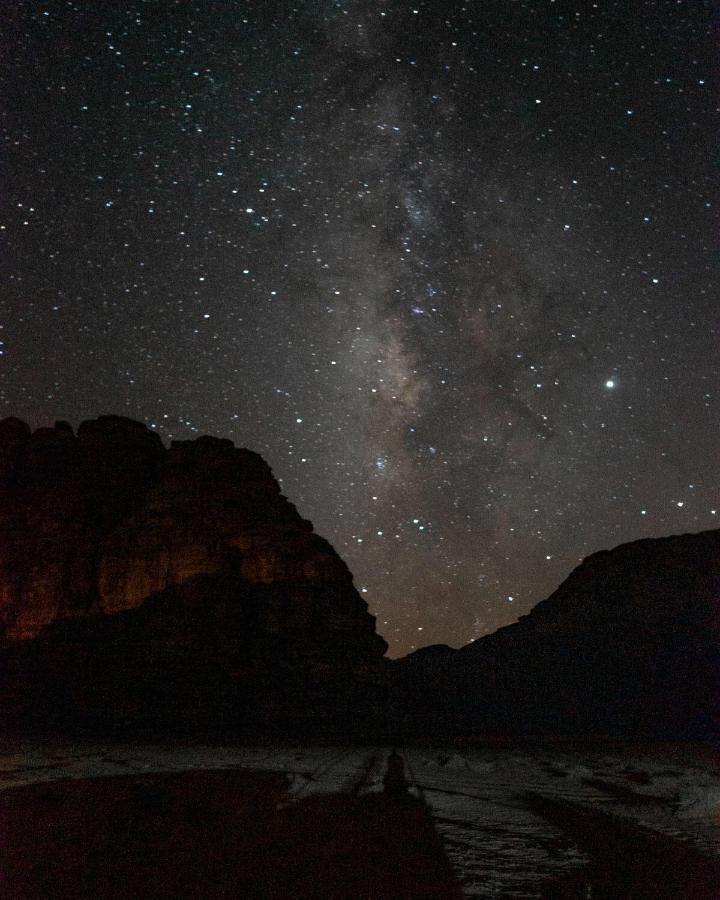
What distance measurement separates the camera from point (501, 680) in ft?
392

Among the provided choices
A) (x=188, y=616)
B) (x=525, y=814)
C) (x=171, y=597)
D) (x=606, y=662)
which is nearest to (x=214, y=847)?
(x=525, y=814)

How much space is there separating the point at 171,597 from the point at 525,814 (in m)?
59.8

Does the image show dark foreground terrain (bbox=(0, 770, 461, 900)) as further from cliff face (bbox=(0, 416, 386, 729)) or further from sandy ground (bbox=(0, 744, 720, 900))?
cliff face (bbox=(0, 416, 386, 729))

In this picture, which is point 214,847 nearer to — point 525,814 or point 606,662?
point 525,814

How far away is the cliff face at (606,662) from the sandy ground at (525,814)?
5335 centimetres

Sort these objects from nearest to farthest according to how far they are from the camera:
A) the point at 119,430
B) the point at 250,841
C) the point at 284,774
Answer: the point at 250,841 < the point at 284,774 < the point at 119,430

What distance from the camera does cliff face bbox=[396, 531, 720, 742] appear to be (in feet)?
298

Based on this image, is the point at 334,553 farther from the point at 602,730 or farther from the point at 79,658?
the point at 602,730

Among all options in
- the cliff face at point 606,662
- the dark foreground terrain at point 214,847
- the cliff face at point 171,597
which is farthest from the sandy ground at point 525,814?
the cliff face at point 606,662

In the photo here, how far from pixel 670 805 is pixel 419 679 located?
113 meters

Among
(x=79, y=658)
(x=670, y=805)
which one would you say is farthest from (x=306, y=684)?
(x=670, y=805)

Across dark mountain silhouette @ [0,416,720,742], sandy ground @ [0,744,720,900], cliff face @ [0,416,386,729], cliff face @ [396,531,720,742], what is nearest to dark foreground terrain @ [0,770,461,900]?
sandy ground @ [0,744,720,900]

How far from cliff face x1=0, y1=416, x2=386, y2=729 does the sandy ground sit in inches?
1472

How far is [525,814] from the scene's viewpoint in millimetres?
13188
